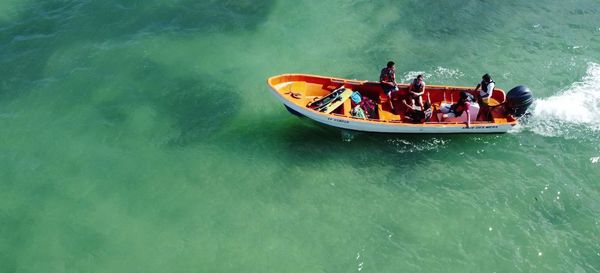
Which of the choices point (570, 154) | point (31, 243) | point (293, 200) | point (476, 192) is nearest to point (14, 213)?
point (31, 243)

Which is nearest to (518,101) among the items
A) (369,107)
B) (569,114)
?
(569,114)

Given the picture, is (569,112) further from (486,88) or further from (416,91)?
(416,91)

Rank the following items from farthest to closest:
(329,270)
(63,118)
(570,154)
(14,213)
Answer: (63,118)
(570,154)
(14,213)
(329,270)

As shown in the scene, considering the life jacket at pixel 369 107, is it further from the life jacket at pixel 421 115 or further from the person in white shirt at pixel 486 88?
the person in white shirt at pixel 486 88

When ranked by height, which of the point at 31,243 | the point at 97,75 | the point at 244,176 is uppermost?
the point at 97,75

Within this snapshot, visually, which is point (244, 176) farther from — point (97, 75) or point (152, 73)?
point (97, 75)

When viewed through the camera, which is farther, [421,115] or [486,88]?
[486,88]
